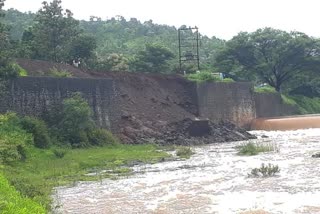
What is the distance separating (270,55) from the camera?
181 feet

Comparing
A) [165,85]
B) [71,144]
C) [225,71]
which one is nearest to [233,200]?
[71,144]

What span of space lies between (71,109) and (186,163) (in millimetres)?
6766

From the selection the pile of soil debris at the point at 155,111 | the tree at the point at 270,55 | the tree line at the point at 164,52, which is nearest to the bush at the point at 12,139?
the pile of soil debris at the point at 155,111

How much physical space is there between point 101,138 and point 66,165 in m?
6.74

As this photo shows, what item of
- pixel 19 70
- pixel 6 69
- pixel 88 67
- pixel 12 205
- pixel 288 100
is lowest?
pixel 12 205

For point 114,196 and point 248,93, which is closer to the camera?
point 114,196

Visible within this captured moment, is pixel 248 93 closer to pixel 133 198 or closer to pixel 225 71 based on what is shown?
pixel 225 71

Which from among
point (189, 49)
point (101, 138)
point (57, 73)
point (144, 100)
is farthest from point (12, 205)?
point (189, 49)

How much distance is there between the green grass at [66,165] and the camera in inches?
626

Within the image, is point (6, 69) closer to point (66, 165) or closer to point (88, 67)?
point (66, 165)

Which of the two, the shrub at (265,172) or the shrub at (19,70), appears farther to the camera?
the shrub at (19,70)

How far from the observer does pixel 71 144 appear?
25062 millimetres

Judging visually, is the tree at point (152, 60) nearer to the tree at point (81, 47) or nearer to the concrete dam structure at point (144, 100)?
the tree at point (81, 47)

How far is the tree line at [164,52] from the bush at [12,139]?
1495 cm
